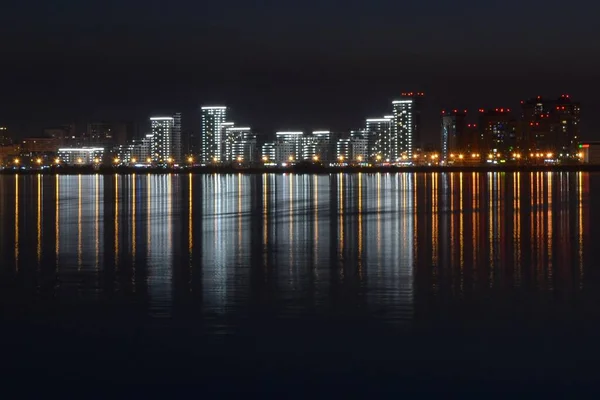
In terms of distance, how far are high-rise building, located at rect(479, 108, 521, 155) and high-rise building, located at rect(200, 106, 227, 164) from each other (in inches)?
1626

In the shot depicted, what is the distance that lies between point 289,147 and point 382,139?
16211 mm

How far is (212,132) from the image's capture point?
141500mm

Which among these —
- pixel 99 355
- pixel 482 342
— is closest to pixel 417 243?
pixel 482 342

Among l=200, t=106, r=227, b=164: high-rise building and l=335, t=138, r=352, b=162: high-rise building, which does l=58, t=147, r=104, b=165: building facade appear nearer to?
l=200, t=106, r=227, b=164: high-rise building

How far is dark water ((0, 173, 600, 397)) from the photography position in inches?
260

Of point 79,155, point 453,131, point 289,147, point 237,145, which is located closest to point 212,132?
point 237,145

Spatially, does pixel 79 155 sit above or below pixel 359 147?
below

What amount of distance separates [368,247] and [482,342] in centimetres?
668

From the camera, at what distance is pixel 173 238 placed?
1573 cm

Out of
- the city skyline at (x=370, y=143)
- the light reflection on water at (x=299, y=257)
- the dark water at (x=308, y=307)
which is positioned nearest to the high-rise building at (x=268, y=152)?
the city skyline at (x=370, y=143)

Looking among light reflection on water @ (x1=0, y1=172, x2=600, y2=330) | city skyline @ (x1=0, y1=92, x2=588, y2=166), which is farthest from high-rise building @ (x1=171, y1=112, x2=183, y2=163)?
light reflection on water @ (x1=0, y1=172, x2=600, y2=330)

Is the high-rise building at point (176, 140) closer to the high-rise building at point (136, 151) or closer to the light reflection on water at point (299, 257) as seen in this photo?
the high-rise building at point (136, 151)

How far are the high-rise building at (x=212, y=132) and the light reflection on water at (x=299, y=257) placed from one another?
116305 mm

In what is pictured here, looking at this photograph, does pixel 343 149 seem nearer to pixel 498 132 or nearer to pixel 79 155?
pixel 498 132
